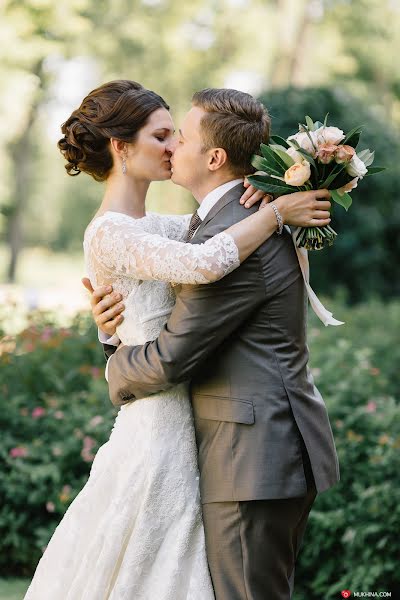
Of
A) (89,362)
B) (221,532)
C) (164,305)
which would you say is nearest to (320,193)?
(164,305)

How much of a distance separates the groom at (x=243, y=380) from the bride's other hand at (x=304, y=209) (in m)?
0.09

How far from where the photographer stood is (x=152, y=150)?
127 inches

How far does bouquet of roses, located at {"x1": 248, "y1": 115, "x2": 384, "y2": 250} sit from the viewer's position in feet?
8.80

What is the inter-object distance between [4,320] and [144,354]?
3653 mm

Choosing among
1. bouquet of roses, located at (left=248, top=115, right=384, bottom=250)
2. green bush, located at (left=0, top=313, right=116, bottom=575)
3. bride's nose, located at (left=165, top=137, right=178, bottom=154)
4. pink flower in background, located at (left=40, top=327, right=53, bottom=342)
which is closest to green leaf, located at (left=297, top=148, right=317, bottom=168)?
bouquet of roses, located at (left=248, top=115, right=384, bottom=250)

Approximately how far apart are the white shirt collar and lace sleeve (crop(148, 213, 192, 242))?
0.36 metres

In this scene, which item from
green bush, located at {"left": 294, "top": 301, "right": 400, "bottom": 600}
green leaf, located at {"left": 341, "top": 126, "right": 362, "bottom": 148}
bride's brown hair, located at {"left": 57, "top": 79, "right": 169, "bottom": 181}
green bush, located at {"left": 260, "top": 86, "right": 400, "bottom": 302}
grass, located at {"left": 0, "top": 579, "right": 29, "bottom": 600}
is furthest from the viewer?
green bush, located at {"left": 260, "top": 86, "right": 400, "bottom": 302}

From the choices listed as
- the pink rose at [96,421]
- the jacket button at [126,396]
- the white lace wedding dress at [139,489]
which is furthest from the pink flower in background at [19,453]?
the jacket button at [126,396]

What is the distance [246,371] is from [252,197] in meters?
0.56

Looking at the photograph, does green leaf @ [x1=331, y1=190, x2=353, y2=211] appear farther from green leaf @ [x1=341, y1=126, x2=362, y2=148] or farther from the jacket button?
the jacket button

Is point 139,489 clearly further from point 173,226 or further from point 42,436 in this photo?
point 42,436

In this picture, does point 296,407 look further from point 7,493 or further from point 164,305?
point 7,493

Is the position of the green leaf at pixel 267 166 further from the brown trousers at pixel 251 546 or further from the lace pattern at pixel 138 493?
the brown trousers at pixel 251 546

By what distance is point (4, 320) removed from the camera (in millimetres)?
6258
